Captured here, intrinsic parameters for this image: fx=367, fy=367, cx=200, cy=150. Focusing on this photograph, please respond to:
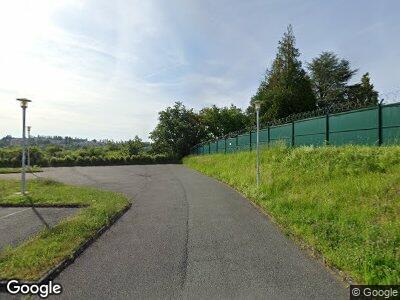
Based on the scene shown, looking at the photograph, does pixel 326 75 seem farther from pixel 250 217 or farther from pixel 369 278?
pixel 369 278

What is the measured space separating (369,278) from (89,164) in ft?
166

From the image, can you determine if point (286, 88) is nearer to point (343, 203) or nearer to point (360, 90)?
point (360, 90)

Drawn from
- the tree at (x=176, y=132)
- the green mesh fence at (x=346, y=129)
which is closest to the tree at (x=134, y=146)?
the tree at (x=176, y=132)

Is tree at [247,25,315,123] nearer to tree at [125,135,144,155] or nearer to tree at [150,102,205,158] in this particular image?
tree at [150,102,205,158]

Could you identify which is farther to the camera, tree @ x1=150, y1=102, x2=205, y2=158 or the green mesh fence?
tree @ x1=150, y1=102, x2=205, y2=158

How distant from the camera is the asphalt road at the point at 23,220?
8.23 meters

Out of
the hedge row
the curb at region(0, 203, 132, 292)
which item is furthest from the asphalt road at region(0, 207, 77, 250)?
the hedge row

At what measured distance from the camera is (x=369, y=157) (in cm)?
1109

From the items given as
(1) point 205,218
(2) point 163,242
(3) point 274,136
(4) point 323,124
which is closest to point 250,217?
(1) point 205,218

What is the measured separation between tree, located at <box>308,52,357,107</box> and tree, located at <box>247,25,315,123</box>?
18.3 metres

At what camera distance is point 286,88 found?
4159 cm

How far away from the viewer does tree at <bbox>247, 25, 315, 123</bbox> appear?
40688 millimetres

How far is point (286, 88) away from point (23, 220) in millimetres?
35804

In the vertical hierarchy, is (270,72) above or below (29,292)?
above
